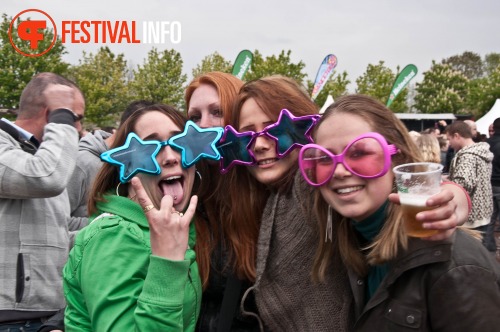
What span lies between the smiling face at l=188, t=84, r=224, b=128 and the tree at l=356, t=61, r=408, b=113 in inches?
1476

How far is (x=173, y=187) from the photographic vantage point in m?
1.95

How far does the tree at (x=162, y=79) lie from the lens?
3111 cm

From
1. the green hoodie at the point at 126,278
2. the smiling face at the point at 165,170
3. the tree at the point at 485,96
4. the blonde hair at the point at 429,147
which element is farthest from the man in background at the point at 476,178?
the tree at the point at 485,96

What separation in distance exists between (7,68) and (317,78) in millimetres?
18868

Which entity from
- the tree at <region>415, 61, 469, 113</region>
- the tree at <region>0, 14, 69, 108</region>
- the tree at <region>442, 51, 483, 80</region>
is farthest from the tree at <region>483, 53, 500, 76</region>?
the tree at <region>0, 14, 69, 108</region>

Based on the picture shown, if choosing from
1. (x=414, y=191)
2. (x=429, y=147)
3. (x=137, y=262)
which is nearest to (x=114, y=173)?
(x=137, y=262)

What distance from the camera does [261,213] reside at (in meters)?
A: 2.26

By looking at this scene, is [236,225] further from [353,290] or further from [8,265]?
[8,265]

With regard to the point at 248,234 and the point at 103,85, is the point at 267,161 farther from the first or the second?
the point at 103,85

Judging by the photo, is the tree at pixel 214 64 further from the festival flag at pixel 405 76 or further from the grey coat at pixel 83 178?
the grey coat at pixel 83 178

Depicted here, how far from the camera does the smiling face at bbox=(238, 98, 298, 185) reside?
85.2 inches

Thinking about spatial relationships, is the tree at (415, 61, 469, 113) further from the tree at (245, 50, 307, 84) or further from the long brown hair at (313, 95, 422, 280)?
the long brown hair at (313, 95, 422, 280)

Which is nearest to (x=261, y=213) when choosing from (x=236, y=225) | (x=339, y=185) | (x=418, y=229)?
(x=236, y=225)

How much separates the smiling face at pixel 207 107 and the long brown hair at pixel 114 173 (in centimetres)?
49
